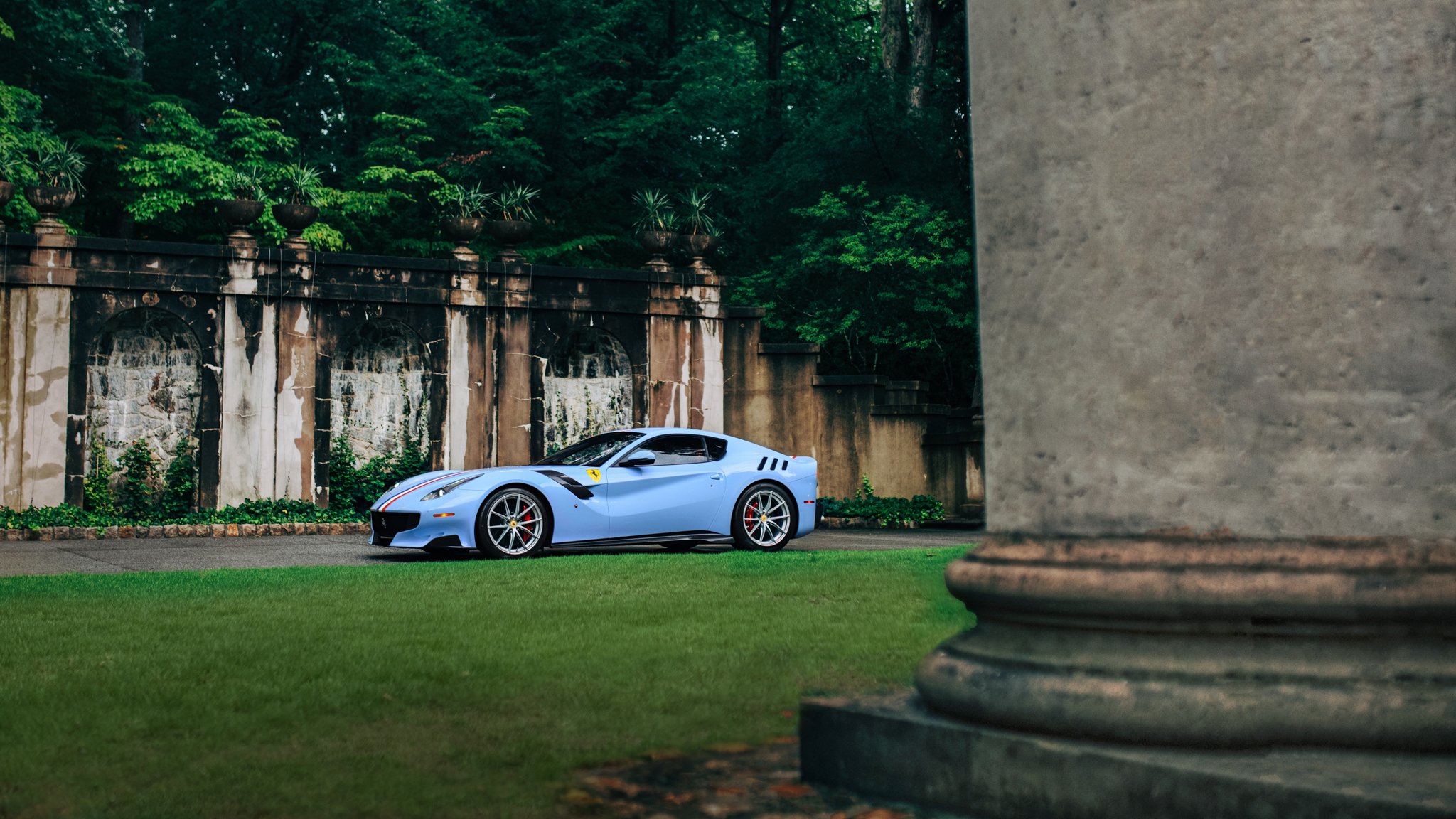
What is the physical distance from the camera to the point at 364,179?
2994 centimetres

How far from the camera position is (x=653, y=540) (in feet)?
47.2

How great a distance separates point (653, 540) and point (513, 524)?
1.58 meters

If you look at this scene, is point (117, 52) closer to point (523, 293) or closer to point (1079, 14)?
point (523, 293)

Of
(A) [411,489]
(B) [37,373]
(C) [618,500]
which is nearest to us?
(A) [411,489]

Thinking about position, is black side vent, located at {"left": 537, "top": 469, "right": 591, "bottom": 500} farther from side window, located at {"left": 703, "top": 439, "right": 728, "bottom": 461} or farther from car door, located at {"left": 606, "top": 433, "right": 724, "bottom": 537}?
side window, located at {"left": 703, "top": 439, "right": 728, "bottom": 461}

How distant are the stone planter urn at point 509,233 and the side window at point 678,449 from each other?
9.51 m

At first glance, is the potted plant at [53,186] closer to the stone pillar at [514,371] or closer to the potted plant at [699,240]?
the stone pillar at [514,371]

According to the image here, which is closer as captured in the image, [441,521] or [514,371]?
[441,521]

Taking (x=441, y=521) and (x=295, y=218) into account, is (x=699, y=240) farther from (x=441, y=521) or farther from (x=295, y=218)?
(x=441, y=521)

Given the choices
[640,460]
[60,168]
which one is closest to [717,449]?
[640,460]

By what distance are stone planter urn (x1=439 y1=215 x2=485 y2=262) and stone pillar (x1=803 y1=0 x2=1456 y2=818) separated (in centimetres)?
2064

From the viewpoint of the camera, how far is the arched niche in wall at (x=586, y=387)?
23922mm

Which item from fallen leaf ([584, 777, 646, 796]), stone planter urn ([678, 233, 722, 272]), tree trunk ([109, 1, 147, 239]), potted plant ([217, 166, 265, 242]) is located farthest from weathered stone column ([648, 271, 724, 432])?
fallen leaf ([584, 777, 646, 796])

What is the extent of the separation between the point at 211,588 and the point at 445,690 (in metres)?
4.70
